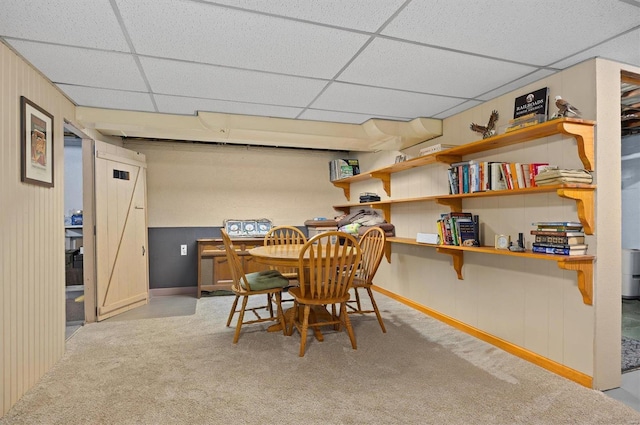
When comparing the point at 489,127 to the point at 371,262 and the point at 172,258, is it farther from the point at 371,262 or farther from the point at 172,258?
the point at 172,258

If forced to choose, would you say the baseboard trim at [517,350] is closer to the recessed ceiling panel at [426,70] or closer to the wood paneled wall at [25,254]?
the recessed ceiling panel at [426,70]

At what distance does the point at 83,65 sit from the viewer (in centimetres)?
239

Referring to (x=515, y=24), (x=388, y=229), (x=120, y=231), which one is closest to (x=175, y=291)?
(x=120, y=231)

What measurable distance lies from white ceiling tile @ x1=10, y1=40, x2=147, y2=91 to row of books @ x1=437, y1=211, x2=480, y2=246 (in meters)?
2.80

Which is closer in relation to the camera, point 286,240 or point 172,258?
point 286,240

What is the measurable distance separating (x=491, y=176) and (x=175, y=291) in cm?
435

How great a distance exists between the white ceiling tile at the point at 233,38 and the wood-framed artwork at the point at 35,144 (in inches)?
34.4

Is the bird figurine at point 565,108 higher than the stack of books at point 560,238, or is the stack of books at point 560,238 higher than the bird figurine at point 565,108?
the bird figurine at point 565,108

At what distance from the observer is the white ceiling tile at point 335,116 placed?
3615 mm

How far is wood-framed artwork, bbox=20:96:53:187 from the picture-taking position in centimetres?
222

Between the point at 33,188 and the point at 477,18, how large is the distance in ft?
9.65

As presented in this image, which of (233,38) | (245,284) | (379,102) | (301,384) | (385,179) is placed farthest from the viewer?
(385,179)

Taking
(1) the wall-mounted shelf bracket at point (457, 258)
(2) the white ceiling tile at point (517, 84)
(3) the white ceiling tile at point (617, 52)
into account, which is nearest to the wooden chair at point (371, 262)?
(1) the wall-mounted shelf bracket at point (457, 258)

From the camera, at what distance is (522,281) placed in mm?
2740
